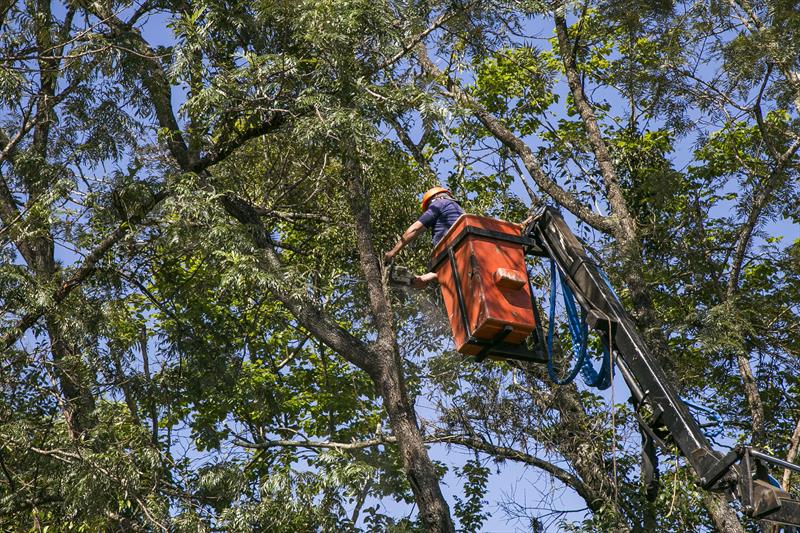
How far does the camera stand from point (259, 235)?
9.95m

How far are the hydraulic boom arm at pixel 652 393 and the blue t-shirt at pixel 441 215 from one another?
61 cm

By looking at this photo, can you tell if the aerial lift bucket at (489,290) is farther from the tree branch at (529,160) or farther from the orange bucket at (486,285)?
the tree branch at (529,160)

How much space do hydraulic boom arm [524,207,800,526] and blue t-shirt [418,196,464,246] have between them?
61cm

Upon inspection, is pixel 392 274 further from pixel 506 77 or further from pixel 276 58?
pixel 506 77

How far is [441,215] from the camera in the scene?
8.07m

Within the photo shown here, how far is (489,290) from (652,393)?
131 centimetres

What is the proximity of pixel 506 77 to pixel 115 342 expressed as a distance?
7.45 m

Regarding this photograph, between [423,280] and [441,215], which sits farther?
[441,215]

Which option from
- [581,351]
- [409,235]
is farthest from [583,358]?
[409,235]

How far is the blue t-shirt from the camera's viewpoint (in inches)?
316

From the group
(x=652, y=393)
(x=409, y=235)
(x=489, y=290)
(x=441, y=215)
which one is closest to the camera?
(x=652, y=393)

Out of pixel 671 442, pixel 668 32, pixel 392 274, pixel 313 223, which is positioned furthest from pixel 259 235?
pixel 668 32

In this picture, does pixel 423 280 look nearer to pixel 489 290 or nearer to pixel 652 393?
pixel 489 290

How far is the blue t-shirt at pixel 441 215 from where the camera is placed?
8023 millimetres
